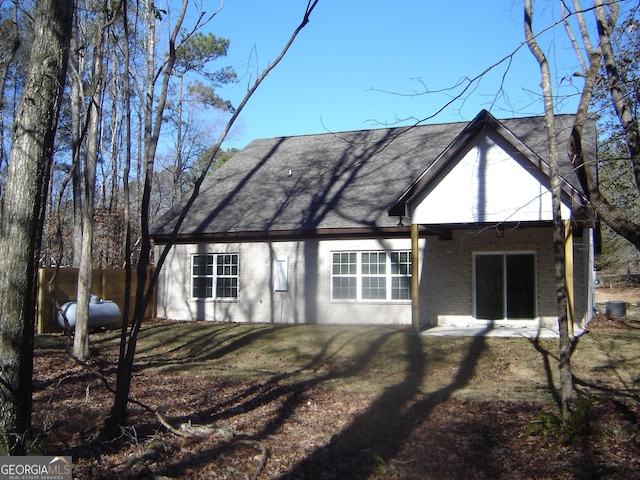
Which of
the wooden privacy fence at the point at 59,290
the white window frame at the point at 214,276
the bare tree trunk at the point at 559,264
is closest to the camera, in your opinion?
the bare tree trunk at the point at 559,264

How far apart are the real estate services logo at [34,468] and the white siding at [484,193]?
1053 cm

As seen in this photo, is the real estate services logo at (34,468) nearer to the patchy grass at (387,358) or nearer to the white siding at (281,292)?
the patchy grass at (387,358)

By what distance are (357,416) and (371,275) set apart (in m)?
9.16

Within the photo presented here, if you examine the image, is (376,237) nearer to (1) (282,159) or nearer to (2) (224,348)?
(2) (224,348)

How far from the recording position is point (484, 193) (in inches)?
552

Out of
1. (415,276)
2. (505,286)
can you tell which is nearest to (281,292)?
(415,276)

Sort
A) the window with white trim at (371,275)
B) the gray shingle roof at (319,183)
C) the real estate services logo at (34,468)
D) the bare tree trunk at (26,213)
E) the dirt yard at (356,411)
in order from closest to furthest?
the real estate services logo at (34,468) → the bare tree trunk at (26,213) → the dirt yard at (356,411) → the window with white trim at (371,275) → the gray shingle roof at (319,183)

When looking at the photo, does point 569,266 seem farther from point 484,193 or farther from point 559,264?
point 559,264

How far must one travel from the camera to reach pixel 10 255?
5574 millimetres

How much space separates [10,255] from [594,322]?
1630 centimetres

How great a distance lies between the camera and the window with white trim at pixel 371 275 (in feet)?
57.0

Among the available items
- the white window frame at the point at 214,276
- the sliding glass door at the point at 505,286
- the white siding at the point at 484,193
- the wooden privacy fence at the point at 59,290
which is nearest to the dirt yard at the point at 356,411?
the wooden privacy fence at the point at 59,290

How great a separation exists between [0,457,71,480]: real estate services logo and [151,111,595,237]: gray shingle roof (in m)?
12.5

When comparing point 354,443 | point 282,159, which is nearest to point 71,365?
point 354,443
